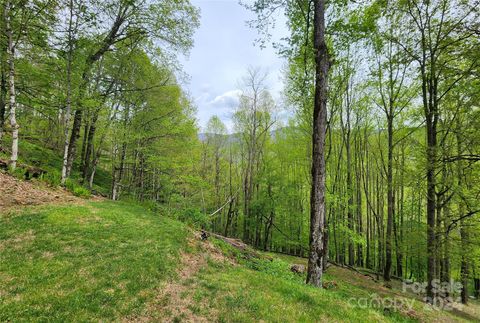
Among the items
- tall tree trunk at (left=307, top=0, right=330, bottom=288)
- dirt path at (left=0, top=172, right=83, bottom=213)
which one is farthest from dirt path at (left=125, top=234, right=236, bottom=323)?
dirt path at (left=0, top=172, right=83, bottom=213)

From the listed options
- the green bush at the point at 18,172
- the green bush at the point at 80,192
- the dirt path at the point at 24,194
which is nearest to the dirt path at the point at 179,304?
the dirt path at the point at 24,194

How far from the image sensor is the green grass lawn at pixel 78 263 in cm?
355

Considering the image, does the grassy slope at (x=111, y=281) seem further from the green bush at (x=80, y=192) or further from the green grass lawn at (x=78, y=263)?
the green bush at (x=80, y=192)

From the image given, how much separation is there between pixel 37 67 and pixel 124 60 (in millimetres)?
4198

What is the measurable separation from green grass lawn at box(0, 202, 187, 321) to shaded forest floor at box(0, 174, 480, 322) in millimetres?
15

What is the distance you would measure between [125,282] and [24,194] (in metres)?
6.64

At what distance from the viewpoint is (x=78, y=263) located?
4.86 metres

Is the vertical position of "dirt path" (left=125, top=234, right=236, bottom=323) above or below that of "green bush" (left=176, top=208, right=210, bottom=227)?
below

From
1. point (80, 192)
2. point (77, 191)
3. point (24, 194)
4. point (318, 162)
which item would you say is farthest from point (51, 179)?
point (318, 162)

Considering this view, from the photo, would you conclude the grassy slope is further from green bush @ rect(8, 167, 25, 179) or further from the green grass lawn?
green bush @ rect(8, 167, 25, 179)

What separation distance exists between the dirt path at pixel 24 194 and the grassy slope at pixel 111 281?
0.88 m

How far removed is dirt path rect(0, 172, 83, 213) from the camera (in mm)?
7325

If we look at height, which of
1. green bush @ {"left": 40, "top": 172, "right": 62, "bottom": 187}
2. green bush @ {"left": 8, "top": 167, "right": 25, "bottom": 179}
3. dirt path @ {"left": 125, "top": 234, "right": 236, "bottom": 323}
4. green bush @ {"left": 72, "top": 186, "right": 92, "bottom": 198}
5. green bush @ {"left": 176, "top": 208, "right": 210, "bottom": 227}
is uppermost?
green bush @ {"left": 8, "top": 167, "right": 25, "bottom": 179}

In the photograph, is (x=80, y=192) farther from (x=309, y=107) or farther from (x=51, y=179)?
(x=309, y=107)
